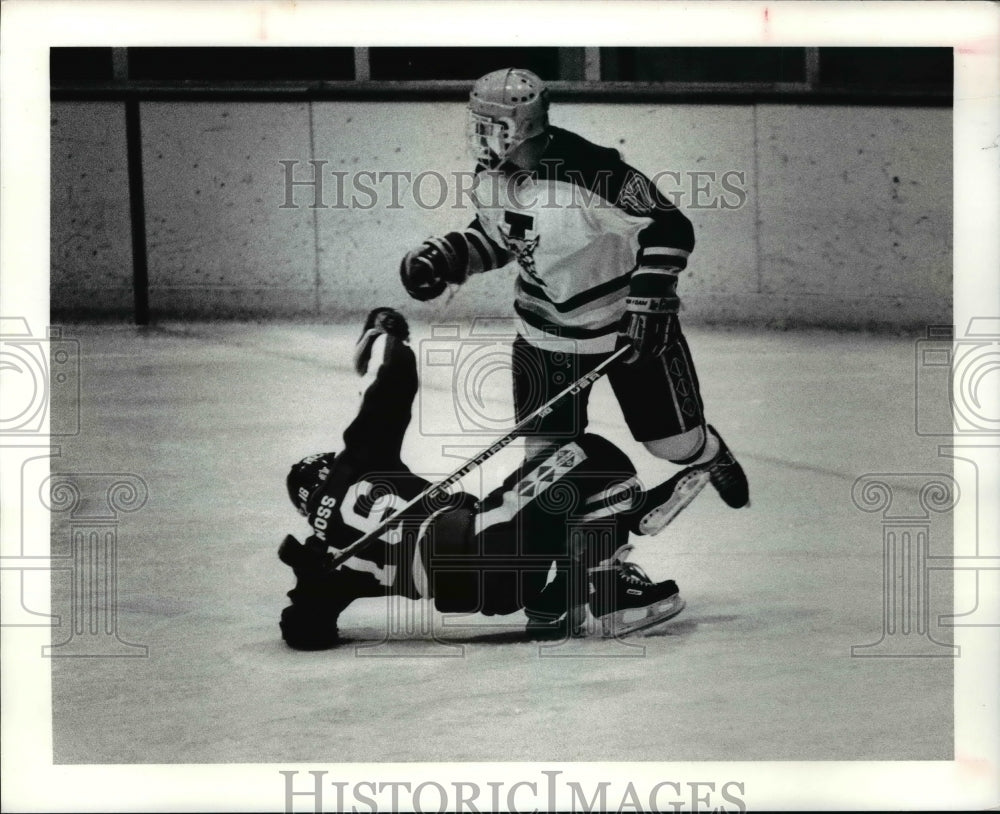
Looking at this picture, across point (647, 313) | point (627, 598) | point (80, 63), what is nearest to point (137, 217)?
point (80, 63)

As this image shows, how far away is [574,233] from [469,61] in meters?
0.47

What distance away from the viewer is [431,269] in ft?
12.6

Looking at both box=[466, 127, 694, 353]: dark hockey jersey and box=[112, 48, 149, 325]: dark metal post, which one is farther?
box=[112, 48, 149, 325]: dark metal post

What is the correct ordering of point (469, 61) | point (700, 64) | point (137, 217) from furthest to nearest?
point (137, 217)
point (700, 64)
point (469, 61)

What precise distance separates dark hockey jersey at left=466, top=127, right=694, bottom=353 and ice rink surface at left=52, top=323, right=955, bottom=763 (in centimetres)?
18

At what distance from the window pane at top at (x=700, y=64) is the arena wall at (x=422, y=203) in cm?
8

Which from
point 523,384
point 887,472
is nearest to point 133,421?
point 523,384

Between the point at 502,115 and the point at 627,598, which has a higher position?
the point at 502,115

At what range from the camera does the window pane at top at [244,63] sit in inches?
149

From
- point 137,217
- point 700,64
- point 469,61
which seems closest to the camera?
point 469,61

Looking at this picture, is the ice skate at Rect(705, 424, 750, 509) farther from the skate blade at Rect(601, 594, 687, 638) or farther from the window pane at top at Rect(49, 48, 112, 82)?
the window pane at top at Rect(49, 48, 112, 82)

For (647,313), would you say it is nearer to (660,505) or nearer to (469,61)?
(660,505)

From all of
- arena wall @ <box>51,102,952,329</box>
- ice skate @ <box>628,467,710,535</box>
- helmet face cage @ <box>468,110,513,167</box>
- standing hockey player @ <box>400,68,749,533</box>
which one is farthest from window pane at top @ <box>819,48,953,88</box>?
ice skate @ <box>628,467,710,535</box>

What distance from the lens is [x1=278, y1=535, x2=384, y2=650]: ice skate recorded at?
3791mm
